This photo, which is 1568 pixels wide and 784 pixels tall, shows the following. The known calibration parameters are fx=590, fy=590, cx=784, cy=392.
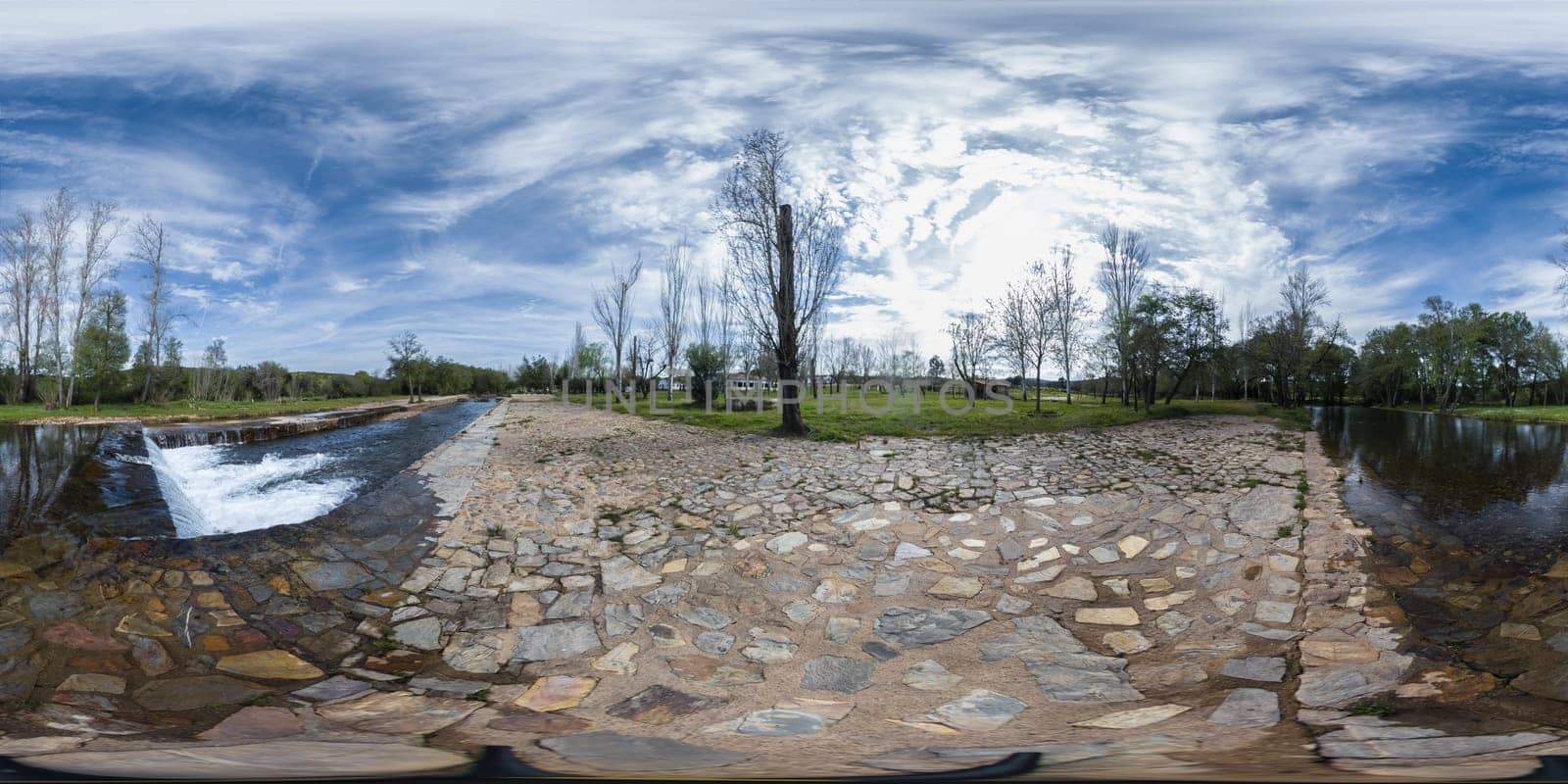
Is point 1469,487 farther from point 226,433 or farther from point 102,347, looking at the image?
point 102,347

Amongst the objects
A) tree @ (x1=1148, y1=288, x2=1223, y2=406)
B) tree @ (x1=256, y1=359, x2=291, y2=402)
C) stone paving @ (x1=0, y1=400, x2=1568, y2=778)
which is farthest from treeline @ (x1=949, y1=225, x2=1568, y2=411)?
tree @ (x1=256, y1=359, x2=291, y2=402)

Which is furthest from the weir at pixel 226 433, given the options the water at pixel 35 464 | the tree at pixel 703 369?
the tree at pixel 703 369

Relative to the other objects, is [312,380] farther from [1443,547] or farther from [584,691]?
[1443,547]

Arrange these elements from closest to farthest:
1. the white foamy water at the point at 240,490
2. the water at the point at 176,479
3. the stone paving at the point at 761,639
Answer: the stone paving at the point at 761,639 → the water at the point at 176,479 → the white foamy water at the point at 240,490

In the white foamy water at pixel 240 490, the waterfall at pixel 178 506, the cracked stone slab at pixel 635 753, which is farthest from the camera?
the white foamy water at pixel 240 490

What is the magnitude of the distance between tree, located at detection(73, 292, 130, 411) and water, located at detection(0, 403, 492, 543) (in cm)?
1526

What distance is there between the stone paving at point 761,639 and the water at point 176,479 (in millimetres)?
976

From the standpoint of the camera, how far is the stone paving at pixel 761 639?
215 centimetres

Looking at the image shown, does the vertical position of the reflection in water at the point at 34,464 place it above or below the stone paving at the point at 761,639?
above

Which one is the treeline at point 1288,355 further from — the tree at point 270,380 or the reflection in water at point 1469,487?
the tree at point 270,380

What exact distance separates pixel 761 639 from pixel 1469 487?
8961 millimetres

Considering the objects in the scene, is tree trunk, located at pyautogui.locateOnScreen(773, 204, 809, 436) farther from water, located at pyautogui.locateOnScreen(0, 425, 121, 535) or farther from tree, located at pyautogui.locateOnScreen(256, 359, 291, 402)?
tree, located at pyautogui.locateOnScreen(256, 359, 291, 402)

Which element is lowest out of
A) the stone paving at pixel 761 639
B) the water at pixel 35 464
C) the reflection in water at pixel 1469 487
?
the stone paving at pixel 761 639

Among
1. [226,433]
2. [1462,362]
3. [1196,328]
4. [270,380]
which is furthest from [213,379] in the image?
[1462,362]
